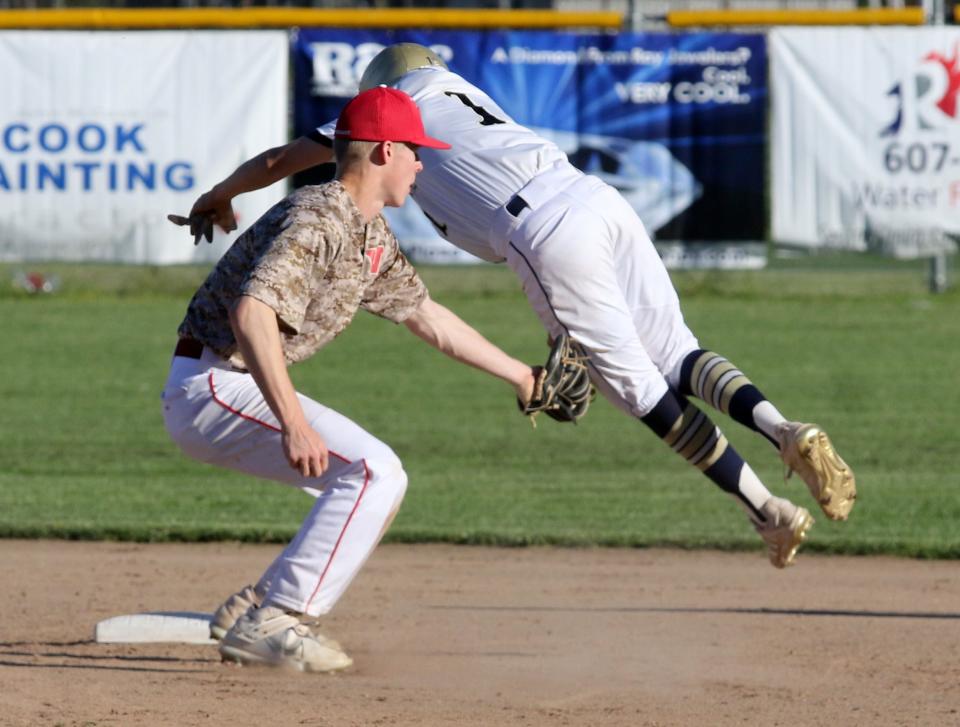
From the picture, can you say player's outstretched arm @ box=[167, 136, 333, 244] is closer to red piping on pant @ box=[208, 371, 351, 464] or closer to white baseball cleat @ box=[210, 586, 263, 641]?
red piping on pant @ box=[208, 371, 351, 464]

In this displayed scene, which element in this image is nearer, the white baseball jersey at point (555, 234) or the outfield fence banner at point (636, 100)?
the white baseball jersey at point (555, 234)

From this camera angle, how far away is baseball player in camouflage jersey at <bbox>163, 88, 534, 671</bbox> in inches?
194

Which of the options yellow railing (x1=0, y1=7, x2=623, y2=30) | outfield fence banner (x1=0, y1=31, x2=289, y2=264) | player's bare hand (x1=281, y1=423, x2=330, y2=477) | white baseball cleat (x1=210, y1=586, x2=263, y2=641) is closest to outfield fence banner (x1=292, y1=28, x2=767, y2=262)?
yellow railing (x1=0, y1=7, x2=623, y2=30)

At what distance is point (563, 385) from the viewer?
533cm

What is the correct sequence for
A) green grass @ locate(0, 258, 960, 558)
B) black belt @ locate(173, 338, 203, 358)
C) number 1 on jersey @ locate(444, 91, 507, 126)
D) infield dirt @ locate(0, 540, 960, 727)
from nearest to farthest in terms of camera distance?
infield dirt @ locate(0, 540, 960, 727)
black belt @ locate(173, 338, 203, 358)
number 1 on jersey @ locate(444, 91, 507, 126)
green grass @ locate(0, 258, 960, 558)

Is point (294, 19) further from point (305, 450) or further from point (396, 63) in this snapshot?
point (305, 450)

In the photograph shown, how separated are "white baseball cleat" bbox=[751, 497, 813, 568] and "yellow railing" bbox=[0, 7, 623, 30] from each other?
1086cm

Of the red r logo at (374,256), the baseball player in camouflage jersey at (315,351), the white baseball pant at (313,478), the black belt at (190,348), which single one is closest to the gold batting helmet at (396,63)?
the baseball player in camouflage jersey at (315,351)

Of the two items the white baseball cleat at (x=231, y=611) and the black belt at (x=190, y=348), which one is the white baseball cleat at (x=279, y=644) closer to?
the white baseball cleat at (x=231, y=611)

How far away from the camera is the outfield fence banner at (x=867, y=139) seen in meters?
15.5

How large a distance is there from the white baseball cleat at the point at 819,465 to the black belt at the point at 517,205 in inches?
43.8

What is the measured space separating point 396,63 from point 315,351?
1572mm

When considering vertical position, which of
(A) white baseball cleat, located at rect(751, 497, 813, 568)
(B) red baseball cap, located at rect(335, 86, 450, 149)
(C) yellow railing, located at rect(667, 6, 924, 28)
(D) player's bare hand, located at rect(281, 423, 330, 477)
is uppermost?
(B) red baseball cap, located at rect(335, 86, 450, 149)

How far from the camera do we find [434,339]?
5.38 m
